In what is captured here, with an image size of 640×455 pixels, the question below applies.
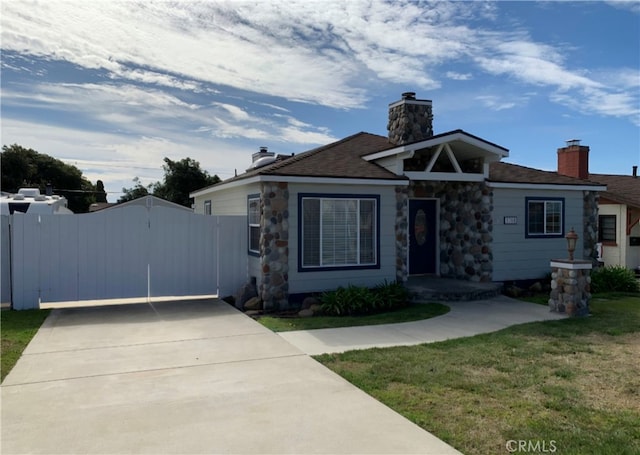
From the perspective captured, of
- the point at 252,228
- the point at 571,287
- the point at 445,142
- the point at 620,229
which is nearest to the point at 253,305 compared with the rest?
the point at 252,228

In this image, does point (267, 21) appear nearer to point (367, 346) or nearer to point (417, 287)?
point (417, 287)

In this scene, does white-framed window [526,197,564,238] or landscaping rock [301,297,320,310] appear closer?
landscaping rock [301,297,320,310]

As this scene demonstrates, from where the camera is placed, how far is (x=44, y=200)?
53.6ft

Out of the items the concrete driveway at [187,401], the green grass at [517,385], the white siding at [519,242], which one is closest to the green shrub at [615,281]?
the white siding at [519,242]

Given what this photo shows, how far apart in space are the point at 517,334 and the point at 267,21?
8404mm

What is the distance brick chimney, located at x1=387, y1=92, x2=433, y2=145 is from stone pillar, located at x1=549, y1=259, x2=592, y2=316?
4.60 m

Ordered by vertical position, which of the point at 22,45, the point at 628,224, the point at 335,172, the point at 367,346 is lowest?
the point at 367,346

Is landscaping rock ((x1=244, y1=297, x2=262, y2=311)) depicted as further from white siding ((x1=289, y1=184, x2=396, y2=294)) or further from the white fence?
the white fence

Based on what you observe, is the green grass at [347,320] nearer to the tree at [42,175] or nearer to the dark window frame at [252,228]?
the dark window frame at [252,228]

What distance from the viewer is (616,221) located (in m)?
17.2

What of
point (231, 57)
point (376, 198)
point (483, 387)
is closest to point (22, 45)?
point (231, 57)

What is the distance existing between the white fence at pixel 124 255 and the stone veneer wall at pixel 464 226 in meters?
5.24

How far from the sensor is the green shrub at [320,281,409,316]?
368 inches

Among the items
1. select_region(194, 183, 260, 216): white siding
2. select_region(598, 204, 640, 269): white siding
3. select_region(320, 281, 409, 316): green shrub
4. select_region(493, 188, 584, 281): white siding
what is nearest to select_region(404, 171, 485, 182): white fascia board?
select_region(493, 188, 584, 281): white siding
